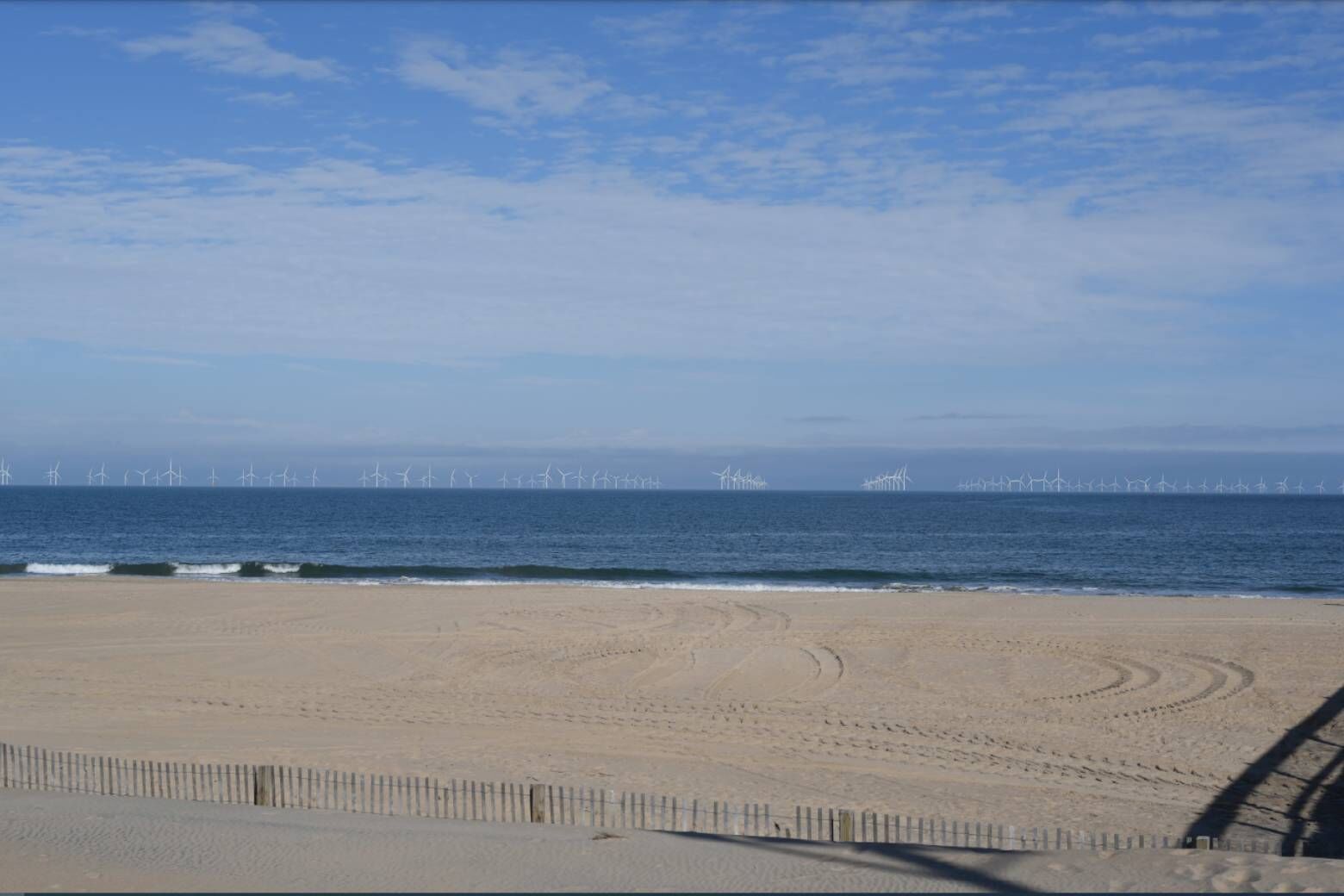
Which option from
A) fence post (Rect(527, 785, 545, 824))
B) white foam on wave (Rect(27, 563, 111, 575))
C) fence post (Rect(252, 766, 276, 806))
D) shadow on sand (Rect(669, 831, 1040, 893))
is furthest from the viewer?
white foam on wave (Rect(27, 563, 111, 575))

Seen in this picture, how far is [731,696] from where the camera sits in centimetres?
2198

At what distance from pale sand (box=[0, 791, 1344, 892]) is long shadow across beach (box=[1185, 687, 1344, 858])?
200 cm

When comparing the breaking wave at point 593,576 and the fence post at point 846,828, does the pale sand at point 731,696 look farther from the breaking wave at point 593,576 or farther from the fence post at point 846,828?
the breaking wave at point 593,576

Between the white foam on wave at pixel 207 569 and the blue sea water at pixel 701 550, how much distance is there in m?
0.18

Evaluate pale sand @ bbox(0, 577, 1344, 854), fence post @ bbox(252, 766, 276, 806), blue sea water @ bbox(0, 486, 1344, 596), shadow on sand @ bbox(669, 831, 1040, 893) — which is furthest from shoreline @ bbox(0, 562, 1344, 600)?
shadow on sand @ bbox(669, 831, 1040, 893)

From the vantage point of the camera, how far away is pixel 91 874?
9359 mm

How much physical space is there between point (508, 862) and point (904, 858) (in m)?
3.68

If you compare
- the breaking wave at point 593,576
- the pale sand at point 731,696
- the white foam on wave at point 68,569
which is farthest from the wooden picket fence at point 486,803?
the white foam on wave at point 68,569

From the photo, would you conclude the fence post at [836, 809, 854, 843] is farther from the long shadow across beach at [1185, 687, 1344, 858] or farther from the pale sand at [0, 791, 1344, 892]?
the long shadow across beach at [1185, 687, 1344, 858]

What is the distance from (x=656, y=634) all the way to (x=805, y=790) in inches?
593

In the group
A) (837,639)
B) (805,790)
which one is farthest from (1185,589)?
(805,790)

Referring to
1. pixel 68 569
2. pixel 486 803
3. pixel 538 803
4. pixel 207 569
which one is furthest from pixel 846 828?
pixel 68 569

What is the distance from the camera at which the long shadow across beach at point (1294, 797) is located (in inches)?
520

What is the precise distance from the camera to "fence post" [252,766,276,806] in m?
12.7
